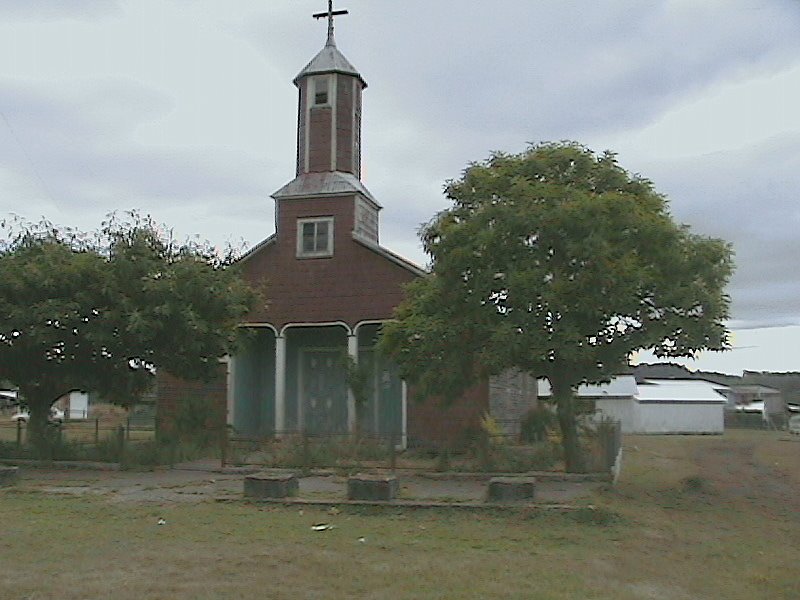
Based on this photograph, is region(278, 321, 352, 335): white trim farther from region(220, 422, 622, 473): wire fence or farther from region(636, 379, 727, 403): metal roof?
region(636, 379, 727, 403): metal roof

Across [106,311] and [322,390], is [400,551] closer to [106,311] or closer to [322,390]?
[106,311]

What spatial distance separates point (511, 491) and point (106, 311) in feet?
30.9

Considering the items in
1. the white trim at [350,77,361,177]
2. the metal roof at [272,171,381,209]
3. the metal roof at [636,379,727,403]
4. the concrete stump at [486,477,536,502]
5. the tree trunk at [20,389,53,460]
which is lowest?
the concrete stump at [486,477,536,502]

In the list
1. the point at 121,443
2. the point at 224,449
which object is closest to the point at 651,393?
the point at 224,449

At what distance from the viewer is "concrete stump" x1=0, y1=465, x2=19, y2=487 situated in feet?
51.7

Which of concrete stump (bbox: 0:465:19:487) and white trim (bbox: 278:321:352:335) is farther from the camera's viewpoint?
white trim (bbox: 278:321:352:335)

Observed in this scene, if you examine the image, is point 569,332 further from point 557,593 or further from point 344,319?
point 344,319

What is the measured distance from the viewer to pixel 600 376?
56.1 ft

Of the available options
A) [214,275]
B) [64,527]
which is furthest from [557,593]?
[214,275]

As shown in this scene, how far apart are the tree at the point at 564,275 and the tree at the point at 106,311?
196 inches

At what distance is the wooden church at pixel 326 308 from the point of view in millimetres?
23797

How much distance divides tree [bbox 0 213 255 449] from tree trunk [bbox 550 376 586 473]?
6907 mm

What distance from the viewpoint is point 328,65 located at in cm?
2609

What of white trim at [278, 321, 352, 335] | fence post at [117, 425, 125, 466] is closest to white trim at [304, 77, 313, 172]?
white trim at [278, 321, 352, 335]
